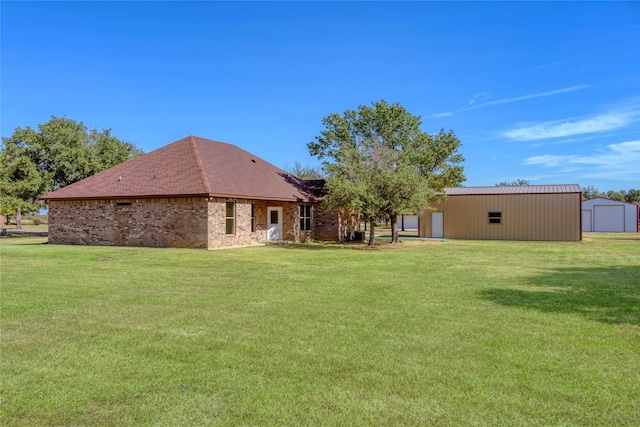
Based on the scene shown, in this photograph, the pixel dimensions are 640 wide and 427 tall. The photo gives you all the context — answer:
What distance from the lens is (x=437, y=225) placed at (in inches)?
1192

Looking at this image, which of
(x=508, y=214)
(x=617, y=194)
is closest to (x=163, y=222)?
(x=508, y=214)

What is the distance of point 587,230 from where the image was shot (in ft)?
134

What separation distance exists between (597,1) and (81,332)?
15593 mm

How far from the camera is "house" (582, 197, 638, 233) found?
39.8 metres

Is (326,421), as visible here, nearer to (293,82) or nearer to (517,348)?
(517,348)

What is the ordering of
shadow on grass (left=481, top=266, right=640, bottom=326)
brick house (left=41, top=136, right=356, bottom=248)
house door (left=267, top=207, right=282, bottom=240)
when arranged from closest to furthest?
shadow on grass (left=481, top=266, right=640, bottom=326) → brick house (left=41, top=136, right=356, bottom=248) → house door (left=267, top=207, right=282, bottom=240)

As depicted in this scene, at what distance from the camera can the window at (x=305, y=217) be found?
24.5 m

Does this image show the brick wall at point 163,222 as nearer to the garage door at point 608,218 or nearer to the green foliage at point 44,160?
the green foliage at point 44,160

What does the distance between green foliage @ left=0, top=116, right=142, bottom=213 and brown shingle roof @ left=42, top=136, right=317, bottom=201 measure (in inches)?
318

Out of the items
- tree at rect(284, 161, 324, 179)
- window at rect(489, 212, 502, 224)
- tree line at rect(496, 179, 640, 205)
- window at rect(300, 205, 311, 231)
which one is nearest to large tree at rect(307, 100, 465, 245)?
window at rect(300, 205, 311, 231)

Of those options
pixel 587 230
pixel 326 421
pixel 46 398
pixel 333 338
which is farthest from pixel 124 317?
pixel 587 230

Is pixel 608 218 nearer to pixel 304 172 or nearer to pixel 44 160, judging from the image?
pixel 304 172

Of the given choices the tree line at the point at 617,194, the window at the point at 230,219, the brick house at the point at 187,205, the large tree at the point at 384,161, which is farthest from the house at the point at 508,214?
the tree line at the point at 617,194

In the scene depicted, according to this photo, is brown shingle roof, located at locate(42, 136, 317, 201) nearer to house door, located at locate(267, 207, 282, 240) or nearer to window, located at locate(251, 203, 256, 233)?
window, located at locate(251, 203, 256, 233)
